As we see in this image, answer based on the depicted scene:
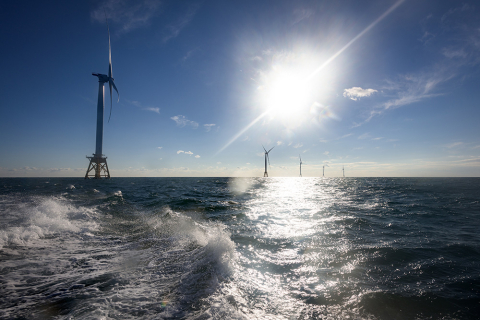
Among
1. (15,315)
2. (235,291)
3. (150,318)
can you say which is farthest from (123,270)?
(235,291)

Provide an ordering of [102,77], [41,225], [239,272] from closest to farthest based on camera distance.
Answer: [239,272], [41,225], [102,77]

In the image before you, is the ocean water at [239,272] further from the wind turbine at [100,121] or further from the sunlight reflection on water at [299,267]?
the wind turbine at [100,121]

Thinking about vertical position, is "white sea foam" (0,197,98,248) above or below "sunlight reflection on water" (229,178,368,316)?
above

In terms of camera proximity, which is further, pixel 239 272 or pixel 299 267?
pixel 299 267

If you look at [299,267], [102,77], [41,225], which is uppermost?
[102,77]

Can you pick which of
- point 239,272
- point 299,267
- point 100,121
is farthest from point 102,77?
point 299,267

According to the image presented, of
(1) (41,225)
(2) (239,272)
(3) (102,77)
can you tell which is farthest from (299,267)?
(3) (102,77)

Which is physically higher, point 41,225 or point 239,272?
point 41,225

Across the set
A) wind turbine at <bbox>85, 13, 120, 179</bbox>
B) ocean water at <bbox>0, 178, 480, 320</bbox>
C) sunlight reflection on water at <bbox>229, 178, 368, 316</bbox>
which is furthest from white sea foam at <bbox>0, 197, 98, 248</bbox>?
wind turbine at <bbox>85, 13, 120, 179</bbox>

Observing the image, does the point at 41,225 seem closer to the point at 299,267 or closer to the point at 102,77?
the point at 299,267

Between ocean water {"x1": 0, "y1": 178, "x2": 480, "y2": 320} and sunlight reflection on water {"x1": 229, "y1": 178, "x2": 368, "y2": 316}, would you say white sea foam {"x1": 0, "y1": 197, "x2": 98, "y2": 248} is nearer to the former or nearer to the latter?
ocean water {"x1": 0, "y1": 178, "x2": 480, "y2": 320}

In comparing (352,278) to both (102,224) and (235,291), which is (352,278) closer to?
(235,291)

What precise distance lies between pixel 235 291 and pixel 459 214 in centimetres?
2153

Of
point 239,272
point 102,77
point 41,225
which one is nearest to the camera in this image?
point 239,272
